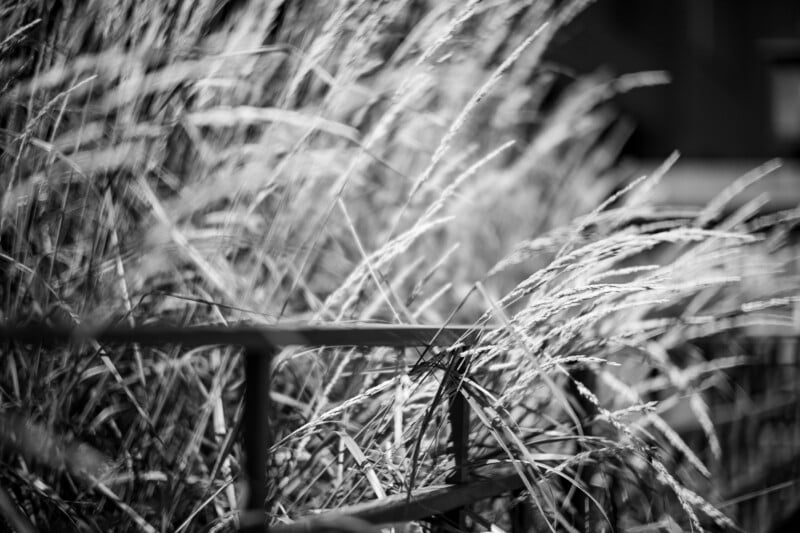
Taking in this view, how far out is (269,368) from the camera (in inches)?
34.4

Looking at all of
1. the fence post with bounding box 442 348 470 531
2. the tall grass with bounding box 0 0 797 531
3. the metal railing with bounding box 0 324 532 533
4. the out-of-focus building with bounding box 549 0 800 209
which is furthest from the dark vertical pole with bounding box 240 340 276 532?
the out-of-focus building with bounding box 549 0 800 209

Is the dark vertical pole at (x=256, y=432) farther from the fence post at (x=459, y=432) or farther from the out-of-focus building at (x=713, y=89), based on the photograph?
the out-of-focus building at (x=713, y=89)

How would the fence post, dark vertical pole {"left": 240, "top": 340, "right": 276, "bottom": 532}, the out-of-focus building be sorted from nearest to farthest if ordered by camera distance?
dark vertical pole {"left": 240, "top": 340, "right": 276, "bottom": 532}
the fence post
the out-of-focus building

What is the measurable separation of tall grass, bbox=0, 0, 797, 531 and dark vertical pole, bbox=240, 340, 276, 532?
224mm

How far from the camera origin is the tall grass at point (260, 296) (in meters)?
1.18

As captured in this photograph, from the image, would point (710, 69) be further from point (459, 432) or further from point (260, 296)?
point (459, 432)

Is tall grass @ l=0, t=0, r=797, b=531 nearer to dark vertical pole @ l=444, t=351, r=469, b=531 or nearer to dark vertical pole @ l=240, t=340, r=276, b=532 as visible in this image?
dark vertical pole @ l=444, t=351, r=469, b=531

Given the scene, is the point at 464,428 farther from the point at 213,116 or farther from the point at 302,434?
the point at 213,116

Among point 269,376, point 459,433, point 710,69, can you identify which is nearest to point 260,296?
point 459,433

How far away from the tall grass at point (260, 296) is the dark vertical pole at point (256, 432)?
224mm

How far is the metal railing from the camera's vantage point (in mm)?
801

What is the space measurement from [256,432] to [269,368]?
0.24 feet

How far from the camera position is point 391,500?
1.04 meters

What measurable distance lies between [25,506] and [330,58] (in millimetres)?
1026
